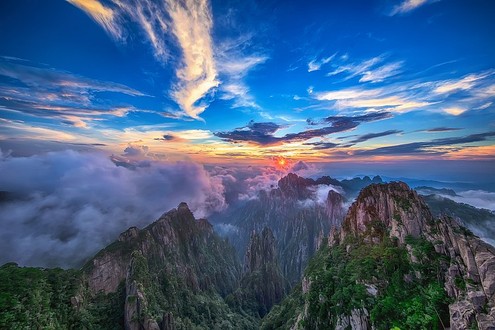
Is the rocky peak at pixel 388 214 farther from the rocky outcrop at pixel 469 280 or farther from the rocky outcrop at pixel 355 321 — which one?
the rocky outcrop at pixel 355 321

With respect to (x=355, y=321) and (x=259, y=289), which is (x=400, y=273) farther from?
(x=259, y=289)

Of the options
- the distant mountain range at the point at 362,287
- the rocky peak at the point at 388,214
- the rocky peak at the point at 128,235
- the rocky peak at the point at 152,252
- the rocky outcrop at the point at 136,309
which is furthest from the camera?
the rocky peak at the point at 128,235

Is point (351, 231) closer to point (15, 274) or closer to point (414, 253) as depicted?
point (414, 253)

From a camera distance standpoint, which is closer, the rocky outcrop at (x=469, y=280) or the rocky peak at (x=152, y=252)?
the rocky outcrop at (x=469, y=280)

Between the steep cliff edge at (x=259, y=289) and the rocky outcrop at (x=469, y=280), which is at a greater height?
the rocky outcrop at (x=469, y=280)

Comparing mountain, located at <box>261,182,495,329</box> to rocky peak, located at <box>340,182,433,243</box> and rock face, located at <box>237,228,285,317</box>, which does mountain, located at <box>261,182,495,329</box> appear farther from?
rock face, located at <box>237,228,285,317</box>

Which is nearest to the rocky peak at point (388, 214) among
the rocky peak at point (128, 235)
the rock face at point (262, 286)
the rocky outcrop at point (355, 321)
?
the rocky outcrop at point (355, 321)

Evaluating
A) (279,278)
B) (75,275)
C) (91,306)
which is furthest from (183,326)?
(279,278)
